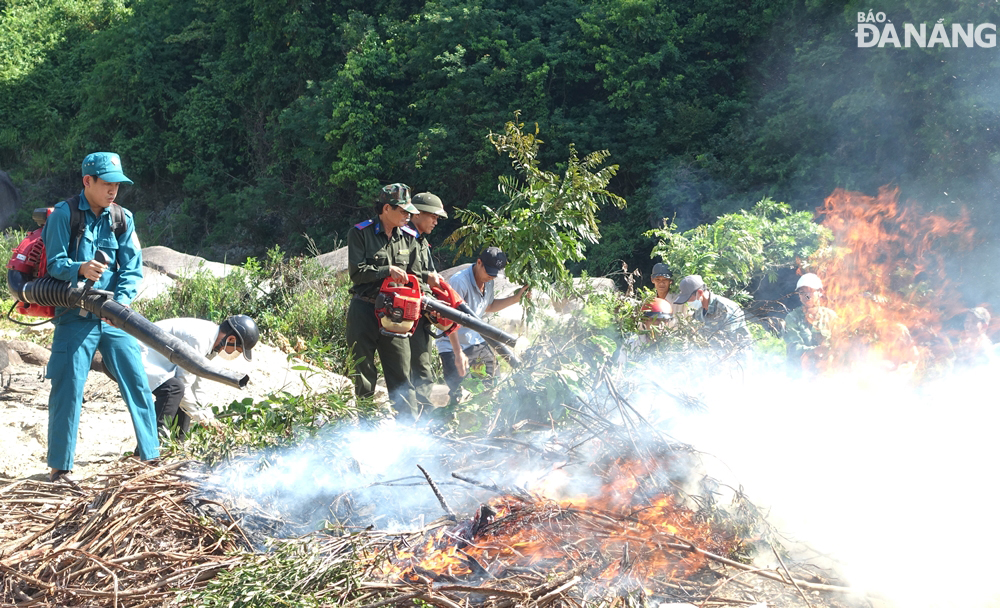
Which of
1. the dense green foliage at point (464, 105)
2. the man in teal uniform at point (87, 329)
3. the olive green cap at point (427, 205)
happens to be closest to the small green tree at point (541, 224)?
the olive green cap at point (427, 205)

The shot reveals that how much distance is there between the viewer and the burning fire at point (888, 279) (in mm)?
6684

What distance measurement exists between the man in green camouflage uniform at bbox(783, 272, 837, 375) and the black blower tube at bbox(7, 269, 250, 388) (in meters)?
4.46

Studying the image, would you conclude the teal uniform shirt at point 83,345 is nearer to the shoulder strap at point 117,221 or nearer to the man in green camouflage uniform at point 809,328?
the shoulder strap at point 117,221

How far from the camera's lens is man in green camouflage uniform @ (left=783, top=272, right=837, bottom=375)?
636 cm

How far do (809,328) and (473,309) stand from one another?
2.82 meters

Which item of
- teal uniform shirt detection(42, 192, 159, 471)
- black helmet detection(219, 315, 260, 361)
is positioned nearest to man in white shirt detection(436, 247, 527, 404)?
black helmet detection(219, 315, 260, 361)

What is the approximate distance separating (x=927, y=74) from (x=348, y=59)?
10.8 metres

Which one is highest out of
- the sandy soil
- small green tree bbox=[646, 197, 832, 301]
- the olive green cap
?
the olive green cap

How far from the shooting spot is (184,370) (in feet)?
16.1

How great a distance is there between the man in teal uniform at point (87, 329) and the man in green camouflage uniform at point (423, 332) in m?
1.65

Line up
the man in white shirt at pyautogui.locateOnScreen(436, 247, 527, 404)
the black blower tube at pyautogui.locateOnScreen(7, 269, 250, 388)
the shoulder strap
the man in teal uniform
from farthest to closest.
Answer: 1. the man in white shirt at pyautogui.locateOnScreen(436, 247, 527, 404)
2. the shoulder strap
3. the man in teal uniform
4. the black blower tube at pyautogui.locateOnScreen(7, 269, 250, 388)

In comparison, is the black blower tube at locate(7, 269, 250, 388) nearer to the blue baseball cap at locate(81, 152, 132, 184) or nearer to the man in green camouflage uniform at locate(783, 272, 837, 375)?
the blue baseball cap at locate(81, 152, 132, 184)

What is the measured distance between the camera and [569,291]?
5.41 meters

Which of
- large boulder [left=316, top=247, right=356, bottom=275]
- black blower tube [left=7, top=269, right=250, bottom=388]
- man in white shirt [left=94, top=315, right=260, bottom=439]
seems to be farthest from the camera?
large boulder [left=316, top=247, right=356, bottom=275]
